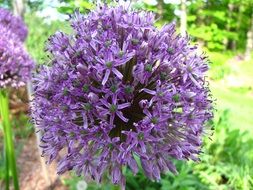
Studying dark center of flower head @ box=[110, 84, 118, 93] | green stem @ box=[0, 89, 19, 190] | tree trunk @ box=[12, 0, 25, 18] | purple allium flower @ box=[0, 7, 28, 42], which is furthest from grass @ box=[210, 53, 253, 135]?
dark center of flower head @ box=[110, 84, 118, 93]

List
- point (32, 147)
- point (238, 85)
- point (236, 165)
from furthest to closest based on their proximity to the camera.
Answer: point (238, 85)
point (32, 147)
point (236, 165)

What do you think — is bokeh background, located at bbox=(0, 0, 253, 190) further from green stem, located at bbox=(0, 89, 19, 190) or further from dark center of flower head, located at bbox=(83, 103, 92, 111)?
dark center of flower head, located at bbox=(83, 103, 92, 111)

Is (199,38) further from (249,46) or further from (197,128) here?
(197,128)

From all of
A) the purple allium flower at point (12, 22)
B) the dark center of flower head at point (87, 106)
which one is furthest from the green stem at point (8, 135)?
the dark center of flower head at point (87, 106)

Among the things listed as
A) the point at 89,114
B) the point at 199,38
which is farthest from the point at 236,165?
the point at 199,38

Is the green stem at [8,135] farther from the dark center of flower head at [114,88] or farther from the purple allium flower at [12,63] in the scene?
the dark center of flower head at [114,88]

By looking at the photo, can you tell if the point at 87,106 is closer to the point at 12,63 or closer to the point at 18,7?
the point at 12,63
